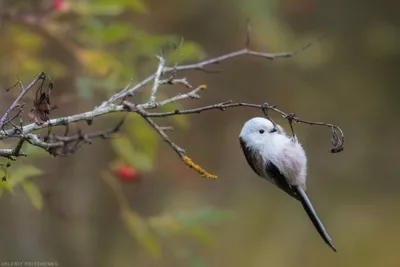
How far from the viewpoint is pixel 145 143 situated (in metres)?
1.11

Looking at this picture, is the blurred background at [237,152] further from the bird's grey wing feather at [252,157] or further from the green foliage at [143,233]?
the bird's grey wing feather at [252,157]

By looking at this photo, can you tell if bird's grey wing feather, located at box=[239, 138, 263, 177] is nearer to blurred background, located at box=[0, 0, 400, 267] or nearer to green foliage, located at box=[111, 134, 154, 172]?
green foliage, located at box=[111, 134, 154, 172]

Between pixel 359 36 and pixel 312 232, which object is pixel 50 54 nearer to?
pixel 312 232

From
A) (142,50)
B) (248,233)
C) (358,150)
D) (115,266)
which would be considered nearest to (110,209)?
(115,266)

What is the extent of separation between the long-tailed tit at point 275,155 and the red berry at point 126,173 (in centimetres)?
55

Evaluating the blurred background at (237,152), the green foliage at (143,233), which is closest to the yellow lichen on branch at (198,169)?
the green foliage at (143,233)

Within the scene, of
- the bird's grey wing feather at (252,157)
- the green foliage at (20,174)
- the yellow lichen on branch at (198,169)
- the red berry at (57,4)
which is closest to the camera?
the yellow lichen on branch at (198,169)

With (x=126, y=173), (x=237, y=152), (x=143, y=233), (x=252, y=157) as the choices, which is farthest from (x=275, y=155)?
(x=237, y=152)

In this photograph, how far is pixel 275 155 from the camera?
0.64 metres

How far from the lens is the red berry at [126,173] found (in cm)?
118

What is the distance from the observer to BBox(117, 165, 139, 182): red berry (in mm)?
1177

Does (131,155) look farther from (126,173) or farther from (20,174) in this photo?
(20,174)

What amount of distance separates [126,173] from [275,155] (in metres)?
0.57

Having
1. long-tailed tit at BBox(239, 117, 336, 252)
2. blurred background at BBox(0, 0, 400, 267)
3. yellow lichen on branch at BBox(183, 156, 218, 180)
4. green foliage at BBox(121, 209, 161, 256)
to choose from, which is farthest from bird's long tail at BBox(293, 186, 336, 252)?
blurred background at BBox(0, 0, 400, 267)
